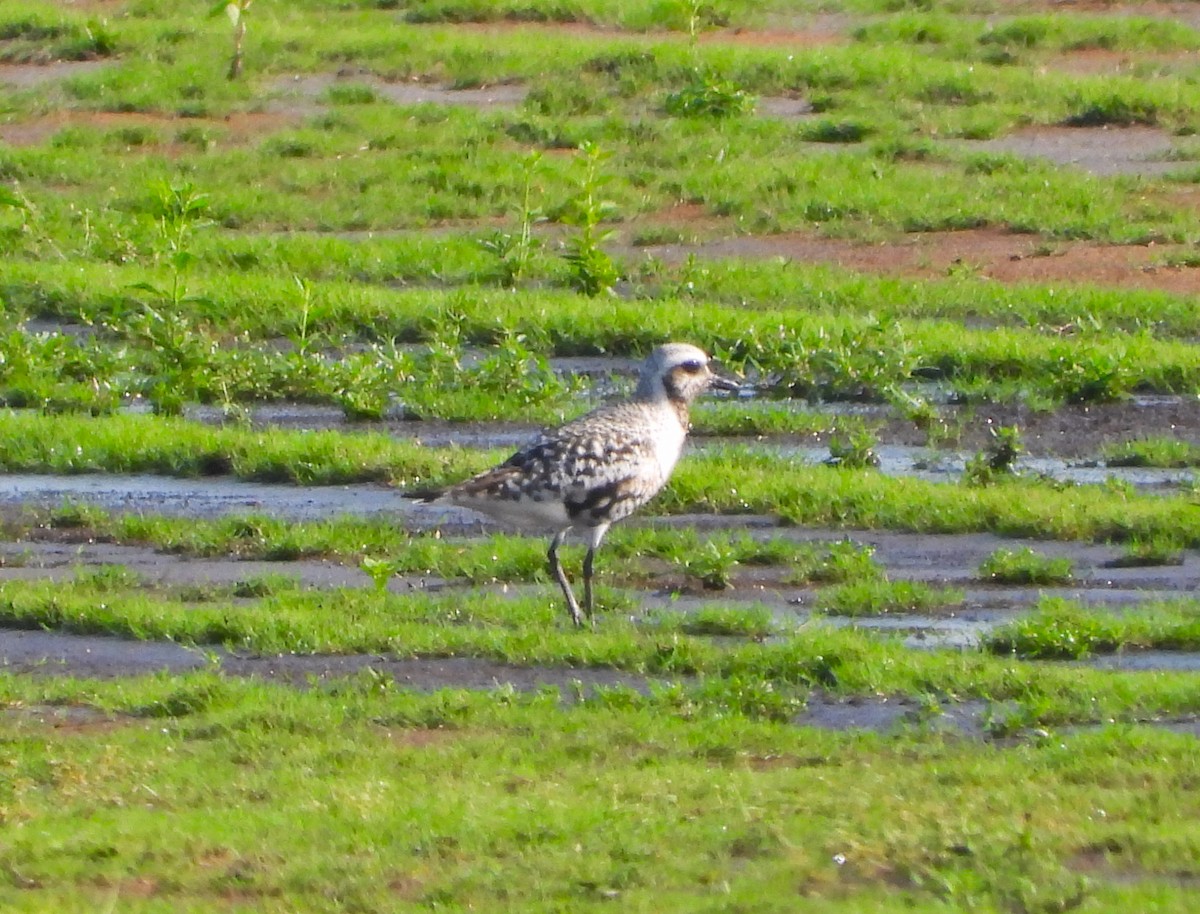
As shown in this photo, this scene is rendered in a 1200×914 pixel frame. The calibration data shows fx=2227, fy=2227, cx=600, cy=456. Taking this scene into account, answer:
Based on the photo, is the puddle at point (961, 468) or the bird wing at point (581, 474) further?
the puddle at point (961, 468)

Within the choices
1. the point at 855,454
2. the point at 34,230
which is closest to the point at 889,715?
the point at 855,454

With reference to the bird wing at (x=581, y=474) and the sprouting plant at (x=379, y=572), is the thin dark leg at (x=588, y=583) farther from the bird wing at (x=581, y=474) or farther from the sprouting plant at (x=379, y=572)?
the sprouting plant at (x=379, y=572)

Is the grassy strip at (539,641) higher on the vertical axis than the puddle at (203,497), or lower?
higher

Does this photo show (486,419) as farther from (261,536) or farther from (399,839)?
(399,839)

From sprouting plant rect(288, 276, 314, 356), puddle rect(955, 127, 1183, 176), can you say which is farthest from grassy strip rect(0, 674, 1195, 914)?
puddle rect(955, 127, 1183, 176)

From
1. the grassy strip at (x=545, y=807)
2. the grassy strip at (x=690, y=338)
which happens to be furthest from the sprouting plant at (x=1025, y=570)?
the grassy strip at (x=690, y=338)

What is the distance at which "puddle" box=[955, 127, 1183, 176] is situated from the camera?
19.1 m

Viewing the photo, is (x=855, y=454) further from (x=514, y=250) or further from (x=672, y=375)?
(x=514, y=250)

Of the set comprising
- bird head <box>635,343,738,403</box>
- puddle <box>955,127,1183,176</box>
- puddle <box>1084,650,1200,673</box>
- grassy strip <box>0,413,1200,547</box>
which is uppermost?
bird head <box>635,343,738,403</box>

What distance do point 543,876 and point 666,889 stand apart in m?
0.34

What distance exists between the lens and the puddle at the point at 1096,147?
1912 centimetres

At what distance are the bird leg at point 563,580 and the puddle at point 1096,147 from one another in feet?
35.1

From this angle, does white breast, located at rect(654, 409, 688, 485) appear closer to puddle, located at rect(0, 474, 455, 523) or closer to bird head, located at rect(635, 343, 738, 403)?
bird head, located at rect(635, 343, 738, 403)

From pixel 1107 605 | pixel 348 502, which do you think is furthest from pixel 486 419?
pixel 1107 605
